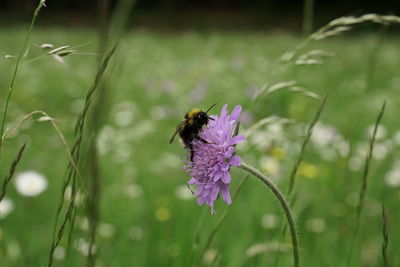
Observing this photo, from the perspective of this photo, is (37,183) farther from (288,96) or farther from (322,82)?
(322,82)

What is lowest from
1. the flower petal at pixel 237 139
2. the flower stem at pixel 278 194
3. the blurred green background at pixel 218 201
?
the blurred green background at pixel 218 201

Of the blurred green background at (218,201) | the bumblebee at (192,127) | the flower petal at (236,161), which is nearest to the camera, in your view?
the flower petal at (236,161)

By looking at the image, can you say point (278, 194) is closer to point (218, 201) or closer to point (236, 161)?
point (236, 161)

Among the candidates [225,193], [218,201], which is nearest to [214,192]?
[225,193]

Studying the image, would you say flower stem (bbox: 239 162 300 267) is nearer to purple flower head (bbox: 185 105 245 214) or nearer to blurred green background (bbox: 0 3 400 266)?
purple flower head (bbox: 185 105 245 214)

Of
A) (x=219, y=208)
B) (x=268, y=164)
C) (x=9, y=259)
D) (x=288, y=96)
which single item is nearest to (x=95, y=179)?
(x=9, y=259)

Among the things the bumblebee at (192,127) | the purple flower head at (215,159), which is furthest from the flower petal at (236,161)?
the bumblebee at (192,127)

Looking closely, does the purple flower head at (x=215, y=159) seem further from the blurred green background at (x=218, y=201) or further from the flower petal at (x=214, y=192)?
the blurred green background at (x=218, y=201)

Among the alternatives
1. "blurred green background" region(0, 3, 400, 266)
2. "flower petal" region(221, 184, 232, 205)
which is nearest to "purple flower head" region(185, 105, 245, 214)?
"flower petal" region(221, 184, 232, 205)
